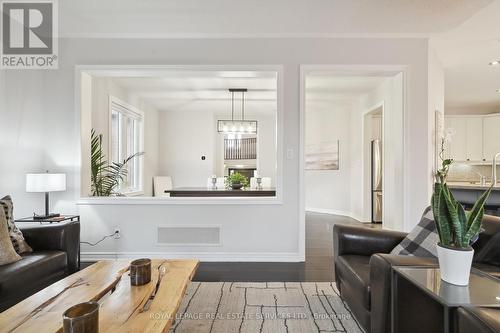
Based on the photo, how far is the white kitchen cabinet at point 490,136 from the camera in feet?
21.1

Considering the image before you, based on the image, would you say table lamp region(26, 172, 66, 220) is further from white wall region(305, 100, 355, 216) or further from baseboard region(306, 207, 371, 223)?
baseboard region(306, 207, 371, 223)

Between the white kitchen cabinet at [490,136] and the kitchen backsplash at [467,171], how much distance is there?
0.40 m

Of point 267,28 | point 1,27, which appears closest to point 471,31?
point 267,28

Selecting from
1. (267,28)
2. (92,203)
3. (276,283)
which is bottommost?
(276,283)

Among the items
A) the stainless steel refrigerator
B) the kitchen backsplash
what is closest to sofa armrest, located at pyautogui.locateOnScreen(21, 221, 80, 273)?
the stainless steel refrigerator

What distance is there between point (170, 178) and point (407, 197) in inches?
211

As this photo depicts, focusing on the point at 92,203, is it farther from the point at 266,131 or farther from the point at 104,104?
the point at 266,131

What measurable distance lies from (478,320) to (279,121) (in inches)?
107

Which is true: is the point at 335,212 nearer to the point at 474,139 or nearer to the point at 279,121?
the point at 474,139

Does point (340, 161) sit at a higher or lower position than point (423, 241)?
higher

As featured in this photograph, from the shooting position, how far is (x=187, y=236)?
3.44m

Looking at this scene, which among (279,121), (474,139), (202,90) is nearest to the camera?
(279,121)


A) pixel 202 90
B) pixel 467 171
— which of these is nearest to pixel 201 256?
pixel 202 90

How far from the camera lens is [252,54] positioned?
341 centimetres
